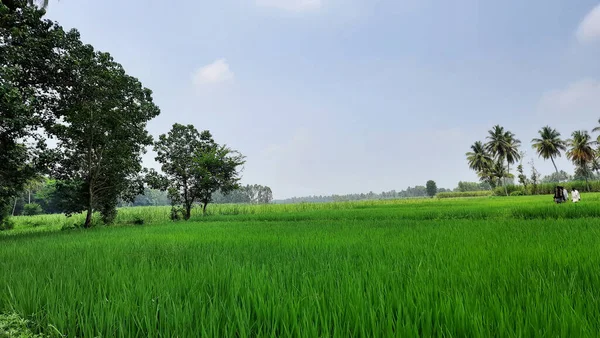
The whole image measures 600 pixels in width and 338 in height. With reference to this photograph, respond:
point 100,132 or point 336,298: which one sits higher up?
point 100,132

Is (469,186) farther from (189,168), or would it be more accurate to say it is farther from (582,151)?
(189,168)

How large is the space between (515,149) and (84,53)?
66.8m

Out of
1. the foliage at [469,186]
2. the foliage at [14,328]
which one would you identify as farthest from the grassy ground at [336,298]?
the foliage at [469,186]

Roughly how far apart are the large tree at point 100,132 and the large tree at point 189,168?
5144 millimetres

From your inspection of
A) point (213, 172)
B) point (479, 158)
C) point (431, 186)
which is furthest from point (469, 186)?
point (213, 172)

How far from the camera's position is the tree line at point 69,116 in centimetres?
927

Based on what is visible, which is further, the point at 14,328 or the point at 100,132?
the point at 100,132

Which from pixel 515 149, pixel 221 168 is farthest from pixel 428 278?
pixel 515 149

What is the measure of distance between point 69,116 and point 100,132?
1.38 m

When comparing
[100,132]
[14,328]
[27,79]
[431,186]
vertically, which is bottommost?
[14,328]

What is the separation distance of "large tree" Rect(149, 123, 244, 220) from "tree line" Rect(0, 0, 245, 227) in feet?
8.68

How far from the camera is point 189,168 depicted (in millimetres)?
22297

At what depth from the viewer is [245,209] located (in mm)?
27875

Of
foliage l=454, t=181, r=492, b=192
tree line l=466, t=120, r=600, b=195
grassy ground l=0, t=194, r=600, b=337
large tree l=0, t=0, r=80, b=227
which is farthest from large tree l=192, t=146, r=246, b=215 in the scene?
foliage l=454, t=181, r=492, b=192
